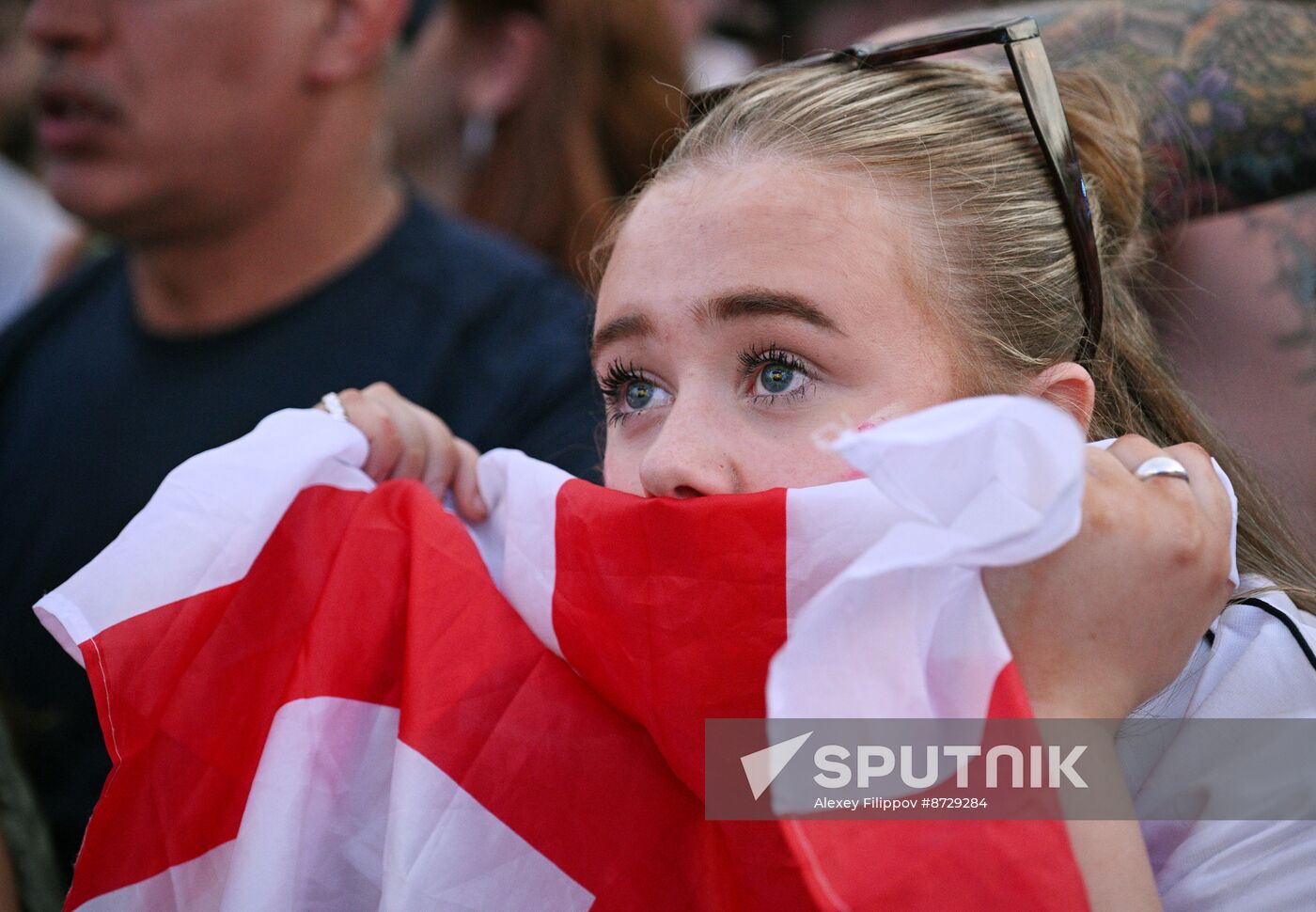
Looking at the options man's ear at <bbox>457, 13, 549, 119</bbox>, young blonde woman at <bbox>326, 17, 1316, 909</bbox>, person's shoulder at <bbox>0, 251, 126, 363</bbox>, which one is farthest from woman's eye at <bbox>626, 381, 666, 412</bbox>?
man's ear at <bbox>457, 13, 549, 119</bbox>

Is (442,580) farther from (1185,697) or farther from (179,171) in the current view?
(179,171)

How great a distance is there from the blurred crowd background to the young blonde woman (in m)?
0.33

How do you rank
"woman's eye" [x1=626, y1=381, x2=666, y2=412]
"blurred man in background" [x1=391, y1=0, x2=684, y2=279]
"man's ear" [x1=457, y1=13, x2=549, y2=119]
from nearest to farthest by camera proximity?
"woman's eye" [x1=626, y1=381, x2=666, y2=412]
"blurred man in background" [x1=391, y1=0, x2=684, y2=279]
"man's ear" [x1=457, y1=13, x2=549, y2=119]

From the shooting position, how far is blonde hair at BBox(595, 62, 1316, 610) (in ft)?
4.67

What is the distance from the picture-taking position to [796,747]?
37.4 inches

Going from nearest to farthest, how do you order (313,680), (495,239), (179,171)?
(313,680) → (179,171) → (495,239)

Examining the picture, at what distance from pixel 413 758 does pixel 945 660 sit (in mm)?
535

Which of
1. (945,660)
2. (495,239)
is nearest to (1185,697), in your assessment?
(945,660)

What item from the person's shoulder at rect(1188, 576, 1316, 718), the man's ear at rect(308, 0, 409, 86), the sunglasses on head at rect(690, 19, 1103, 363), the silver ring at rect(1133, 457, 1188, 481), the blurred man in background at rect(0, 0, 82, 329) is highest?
the sunglasses on head at rect(690, 19, 1103, 363)

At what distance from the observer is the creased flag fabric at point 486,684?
1032 millimetres

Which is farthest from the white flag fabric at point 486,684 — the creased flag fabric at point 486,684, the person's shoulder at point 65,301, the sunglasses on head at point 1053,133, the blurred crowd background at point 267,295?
the person's shoulder at point 65,301

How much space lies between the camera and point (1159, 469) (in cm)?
118

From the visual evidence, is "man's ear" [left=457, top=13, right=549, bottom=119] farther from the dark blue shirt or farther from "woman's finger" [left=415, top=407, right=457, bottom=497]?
"woman's finger" [left=415, top=407, right=457, bottom=497]
